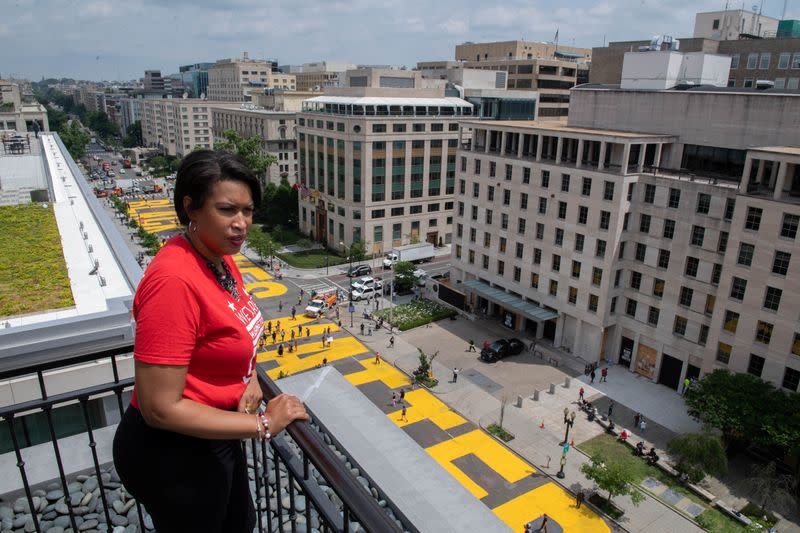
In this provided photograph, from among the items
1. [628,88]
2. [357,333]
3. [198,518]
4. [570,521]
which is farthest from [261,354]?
[198,518]

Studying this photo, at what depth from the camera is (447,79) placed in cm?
8506

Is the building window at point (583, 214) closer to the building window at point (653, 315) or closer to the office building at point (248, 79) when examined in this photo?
the building window at point (653, 315)

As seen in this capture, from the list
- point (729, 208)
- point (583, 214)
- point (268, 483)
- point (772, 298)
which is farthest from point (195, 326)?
point (583, 214)

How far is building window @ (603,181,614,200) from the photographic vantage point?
4012cm

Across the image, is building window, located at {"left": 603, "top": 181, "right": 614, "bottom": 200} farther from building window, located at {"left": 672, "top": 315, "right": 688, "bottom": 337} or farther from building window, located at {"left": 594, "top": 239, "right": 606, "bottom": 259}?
building window, located at {"left": 672, "top": 315, "right": 688, "bottom": 337}

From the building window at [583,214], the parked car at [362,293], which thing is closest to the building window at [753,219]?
the building window at [583,214]

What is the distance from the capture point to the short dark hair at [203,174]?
15.5 ft

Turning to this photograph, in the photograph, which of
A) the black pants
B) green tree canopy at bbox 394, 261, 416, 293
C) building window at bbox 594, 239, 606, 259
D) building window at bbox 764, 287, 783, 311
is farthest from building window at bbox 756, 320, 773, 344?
the black pants

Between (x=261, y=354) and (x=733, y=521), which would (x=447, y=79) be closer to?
(x=261, y=354)

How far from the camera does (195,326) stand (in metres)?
4.25

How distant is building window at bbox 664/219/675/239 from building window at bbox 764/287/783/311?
290 inches

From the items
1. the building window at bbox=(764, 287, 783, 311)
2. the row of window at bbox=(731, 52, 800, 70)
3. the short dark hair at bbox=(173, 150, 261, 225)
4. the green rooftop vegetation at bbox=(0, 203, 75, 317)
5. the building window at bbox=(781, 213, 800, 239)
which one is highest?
the row of window at bbox=(731, 52, 800, 70)

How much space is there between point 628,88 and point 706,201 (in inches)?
560

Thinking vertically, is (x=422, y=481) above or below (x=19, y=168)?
below
